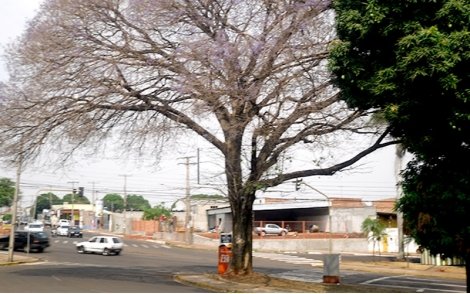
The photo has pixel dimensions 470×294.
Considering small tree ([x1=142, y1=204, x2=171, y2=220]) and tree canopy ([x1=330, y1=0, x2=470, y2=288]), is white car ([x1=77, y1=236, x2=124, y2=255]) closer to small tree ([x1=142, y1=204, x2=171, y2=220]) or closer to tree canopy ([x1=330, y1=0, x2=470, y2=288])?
tree canopy ([x1=330, y1=0, x2=470, y2=288])

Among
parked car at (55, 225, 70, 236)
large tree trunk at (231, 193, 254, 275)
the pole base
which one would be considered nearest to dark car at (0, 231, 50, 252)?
large tree trunk at (231, 193, 254, 275)

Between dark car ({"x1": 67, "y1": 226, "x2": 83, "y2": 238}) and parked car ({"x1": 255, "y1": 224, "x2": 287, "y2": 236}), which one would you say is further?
dark car ({"x1": 67, "y1": 226, "x2": 83, "y2": 238})

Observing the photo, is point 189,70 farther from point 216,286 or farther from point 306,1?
point 216,286

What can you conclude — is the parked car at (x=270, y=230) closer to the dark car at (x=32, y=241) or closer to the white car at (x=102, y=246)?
the white car at (x=102, y=246)

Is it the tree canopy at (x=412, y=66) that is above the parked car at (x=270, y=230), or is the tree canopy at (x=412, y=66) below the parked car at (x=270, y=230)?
above

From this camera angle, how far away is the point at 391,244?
184 feet

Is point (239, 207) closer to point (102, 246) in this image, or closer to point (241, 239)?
point (241, 239)

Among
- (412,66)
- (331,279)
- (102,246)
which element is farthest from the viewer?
(102,246)

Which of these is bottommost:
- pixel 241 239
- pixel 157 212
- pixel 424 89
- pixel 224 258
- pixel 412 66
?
pixel 224 258

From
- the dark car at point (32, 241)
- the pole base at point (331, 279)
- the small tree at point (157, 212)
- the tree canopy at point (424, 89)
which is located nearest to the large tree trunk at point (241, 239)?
the pole base at point (331, 279)

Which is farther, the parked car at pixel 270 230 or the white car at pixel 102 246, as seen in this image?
the parked car at pixel 270 230

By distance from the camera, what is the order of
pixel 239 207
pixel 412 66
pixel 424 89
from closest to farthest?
1. pixel 412 66
2. pixel 424 89
3. pixel 239 207

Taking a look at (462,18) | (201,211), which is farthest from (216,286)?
(201,211)

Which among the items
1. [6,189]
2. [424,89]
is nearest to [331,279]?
[424,89]
